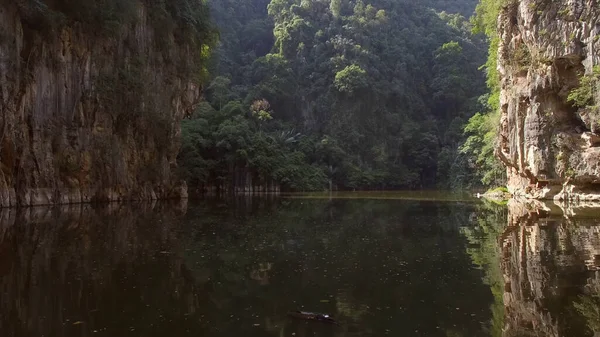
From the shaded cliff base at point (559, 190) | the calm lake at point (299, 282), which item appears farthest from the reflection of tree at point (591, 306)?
the shaded cliff base at point (559, 190)

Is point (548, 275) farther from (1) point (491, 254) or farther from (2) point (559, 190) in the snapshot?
(2) point (559, 190)

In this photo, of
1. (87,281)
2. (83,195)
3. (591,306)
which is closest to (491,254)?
(591,306)

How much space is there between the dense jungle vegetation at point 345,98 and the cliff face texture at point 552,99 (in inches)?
893

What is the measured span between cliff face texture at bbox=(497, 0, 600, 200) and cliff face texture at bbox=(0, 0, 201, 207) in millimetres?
24021

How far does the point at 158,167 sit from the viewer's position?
3900cm

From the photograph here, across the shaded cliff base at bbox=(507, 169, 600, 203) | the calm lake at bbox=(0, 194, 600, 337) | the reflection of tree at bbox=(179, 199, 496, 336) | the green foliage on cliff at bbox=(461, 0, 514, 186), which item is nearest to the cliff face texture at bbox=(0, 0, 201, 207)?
the calm lake at bbox=(0, 194, 600, 337)

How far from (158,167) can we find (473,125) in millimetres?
33572

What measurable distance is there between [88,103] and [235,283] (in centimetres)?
2599

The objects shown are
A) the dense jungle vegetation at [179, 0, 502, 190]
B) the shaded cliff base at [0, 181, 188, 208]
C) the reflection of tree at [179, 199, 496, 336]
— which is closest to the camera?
the reflection of tree at [179, 199, 496, 336]

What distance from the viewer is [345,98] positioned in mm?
72875

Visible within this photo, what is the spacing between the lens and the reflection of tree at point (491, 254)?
7000 millimetres

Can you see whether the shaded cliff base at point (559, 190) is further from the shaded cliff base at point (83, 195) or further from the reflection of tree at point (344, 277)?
the shaded cliff base at point (83, 195)

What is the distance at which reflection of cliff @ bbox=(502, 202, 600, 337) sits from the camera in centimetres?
658

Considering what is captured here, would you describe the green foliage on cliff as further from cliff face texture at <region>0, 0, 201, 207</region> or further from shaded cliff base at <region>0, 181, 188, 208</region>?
shaded cliff base at <region>0, 181, 188, 208</region>
